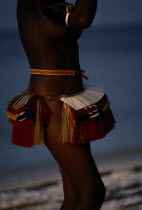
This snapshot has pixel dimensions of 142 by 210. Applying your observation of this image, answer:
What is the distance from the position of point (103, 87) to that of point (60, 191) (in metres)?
Answer: 2.23

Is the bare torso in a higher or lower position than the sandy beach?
higher

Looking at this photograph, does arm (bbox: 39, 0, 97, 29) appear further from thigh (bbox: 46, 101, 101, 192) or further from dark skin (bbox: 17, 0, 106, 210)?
thigh (bbox: 46, 101, 101, 192)

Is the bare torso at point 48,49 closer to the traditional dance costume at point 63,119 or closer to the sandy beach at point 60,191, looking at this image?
the traditional dance costume at point 63,119

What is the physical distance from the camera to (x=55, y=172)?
8.39ft

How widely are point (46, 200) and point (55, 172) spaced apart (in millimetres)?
403

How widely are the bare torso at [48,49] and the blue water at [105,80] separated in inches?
9.8

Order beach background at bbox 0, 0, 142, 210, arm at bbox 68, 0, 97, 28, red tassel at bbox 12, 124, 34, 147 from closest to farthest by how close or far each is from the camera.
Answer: arm at bbox 68, 0, 97, 28
red tassel at bbox 12, 124, 34, 147
beach background at bbox 0, 0, 142, 210

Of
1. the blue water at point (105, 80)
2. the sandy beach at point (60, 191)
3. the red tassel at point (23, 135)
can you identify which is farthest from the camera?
the blue water at point (105, 80)

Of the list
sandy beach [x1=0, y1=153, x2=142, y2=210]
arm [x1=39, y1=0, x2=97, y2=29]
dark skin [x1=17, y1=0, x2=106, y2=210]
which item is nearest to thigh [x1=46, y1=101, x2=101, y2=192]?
dark skin [x1=17, y1=0, x2=106, y2=210]

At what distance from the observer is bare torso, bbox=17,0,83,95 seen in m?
1.39

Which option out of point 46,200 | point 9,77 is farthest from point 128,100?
point 46,200

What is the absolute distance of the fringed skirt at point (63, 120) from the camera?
140 cm

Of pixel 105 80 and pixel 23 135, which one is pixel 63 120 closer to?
pixel 23 135

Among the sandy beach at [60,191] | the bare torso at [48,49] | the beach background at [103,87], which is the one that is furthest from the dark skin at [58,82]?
the sandy beach at [60,191]
